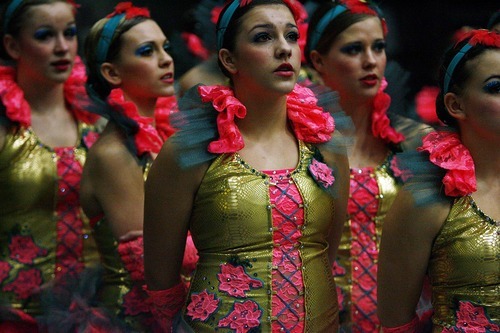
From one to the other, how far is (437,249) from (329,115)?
676 millimetres

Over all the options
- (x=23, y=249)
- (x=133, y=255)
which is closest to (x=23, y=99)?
(x=23, y=249)

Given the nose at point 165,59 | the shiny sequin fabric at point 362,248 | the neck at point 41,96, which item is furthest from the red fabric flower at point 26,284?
the shiny sequin fabric at point 362,248

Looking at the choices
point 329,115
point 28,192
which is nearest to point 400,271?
Answer: point 329,115

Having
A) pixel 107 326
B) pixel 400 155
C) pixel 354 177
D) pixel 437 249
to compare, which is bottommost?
pixel 107 326

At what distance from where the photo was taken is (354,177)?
14.9ft

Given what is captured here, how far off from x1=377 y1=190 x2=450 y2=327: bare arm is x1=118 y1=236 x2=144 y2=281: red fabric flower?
111 cm

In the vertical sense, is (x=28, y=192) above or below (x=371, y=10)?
below

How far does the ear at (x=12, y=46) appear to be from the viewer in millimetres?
5051

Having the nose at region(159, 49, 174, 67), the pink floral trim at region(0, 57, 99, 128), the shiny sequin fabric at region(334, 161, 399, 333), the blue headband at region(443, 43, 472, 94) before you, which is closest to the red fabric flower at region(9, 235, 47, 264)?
the pink floral trim at region(0, 57, 99, 128)

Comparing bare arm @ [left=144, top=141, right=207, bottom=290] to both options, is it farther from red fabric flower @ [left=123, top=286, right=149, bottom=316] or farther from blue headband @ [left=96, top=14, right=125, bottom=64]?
blue headband @ [left=96, top=14, right=125, bottom=64]

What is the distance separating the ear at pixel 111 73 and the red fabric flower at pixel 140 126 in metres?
0.12

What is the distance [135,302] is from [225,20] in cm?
136

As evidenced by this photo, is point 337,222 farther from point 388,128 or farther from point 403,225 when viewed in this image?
point 388,128

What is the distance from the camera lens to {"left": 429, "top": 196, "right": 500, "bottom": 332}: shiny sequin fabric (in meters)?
3.37
